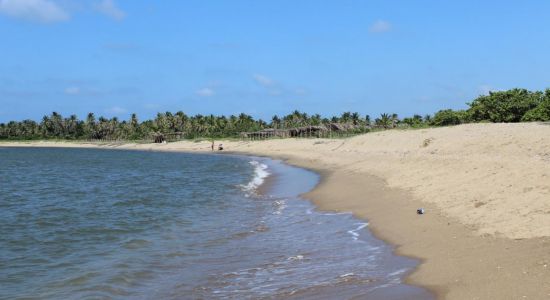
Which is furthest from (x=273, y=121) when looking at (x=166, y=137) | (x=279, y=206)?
(x=279, y=206)

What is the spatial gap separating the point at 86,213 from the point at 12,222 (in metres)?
3.12

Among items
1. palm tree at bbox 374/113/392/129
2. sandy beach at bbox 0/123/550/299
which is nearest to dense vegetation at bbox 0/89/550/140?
palm tree at bbox 374/113/392/129

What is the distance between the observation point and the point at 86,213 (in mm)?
21859

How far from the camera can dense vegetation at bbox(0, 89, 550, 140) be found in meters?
57.7

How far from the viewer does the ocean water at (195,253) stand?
32.3 ft

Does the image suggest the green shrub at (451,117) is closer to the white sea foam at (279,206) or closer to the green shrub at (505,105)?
the green shrub at (505,105)

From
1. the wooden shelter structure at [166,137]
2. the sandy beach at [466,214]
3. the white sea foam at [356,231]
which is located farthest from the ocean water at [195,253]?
the wooden shelter structure at [166,137]

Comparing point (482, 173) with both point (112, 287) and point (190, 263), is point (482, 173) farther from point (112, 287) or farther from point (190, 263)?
point (112, 287)

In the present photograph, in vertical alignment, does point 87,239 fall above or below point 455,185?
below

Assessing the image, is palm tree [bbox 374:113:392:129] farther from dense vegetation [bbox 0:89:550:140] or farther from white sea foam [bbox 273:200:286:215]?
white sea foam [bbox 273:200:286:215]

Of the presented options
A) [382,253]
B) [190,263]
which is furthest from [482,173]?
[190,263]

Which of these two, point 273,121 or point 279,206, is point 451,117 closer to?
point 279,206

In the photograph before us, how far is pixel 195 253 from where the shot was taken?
13461 mm

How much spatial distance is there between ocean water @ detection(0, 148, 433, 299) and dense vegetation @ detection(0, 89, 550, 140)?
40388mm
